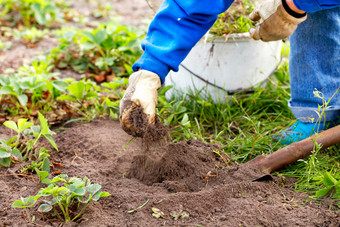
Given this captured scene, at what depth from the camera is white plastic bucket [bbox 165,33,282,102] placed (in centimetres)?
246

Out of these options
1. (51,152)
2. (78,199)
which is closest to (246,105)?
(51,152)

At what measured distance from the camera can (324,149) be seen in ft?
7.02

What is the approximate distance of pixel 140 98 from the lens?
183cm

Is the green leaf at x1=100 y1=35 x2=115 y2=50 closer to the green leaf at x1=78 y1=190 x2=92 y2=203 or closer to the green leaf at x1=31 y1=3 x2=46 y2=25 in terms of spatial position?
the green leaf at x1=31 y1=3 x2=46 y2=25

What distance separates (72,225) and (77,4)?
11.4ft

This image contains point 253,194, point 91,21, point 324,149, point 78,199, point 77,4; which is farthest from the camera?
point 77,4

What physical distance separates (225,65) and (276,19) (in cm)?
59

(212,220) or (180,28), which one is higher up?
(180,28)

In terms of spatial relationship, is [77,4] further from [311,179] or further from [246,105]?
[311,179]

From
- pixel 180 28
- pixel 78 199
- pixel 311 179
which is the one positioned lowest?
pixel 311 179

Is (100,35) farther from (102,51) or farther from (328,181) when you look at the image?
(328,181)

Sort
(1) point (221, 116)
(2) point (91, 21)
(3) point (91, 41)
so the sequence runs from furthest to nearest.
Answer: (2) point (91, 21), (3) point (91, 41), (1) point (221, 116)

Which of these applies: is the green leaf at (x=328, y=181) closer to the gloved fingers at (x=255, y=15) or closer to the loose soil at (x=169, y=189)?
the loose soil at (x=169, y=189)

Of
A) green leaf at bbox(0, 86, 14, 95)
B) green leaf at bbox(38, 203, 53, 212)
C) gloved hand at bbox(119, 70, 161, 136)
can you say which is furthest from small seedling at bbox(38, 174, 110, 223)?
green leaf at bbox(0, 86, 14, 95)
